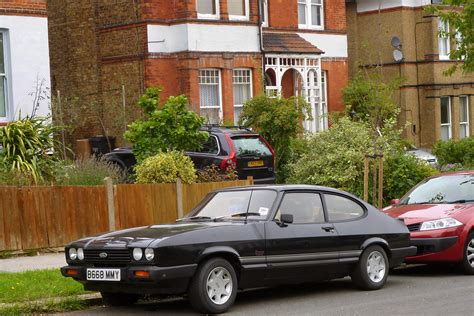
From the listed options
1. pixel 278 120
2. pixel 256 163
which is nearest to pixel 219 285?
pixel 256 163

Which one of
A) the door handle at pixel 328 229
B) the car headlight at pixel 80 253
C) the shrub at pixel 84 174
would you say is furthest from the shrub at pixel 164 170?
the car headlight at pixel 80 253

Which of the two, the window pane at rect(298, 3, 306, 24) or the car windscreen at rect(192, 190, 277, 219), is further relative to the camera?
the window pane at rect(298, 3, 306, 24)

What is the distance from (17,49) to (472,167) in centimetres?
1138

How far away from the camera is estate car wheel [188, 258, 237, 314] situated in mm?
11695

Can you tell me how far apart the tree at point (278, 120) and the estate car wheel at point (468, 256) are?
11.5 m

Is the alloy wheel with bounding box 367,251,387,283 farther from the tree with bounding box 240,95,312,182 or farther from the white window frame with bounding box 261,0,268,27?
the white window frame with bounding box 261,0,268,27

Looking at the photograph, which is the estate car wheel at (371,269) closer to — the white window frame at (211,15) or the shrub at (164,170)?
the shrub at (164,170)

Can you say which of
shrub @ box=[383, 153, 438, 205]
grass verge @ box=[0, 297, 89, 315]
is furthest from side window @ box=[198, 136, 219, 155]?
grass verge @ box=[0, 297, 89, 315]

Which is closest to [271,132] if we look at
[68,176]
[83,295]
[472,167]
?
[472,167]

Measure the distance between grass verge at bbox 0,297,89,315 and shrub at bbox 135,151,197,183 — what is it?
6.79 meters

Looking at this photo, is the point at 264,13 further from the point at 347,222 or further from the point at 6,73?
the point at 347,222

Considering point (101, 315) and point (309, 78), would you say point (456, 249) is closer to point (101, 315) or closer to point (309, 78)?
point (101, 315)

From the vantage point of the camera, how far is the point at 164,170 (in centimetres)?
1952

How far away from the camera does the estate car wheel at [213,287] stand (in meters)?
11.7
